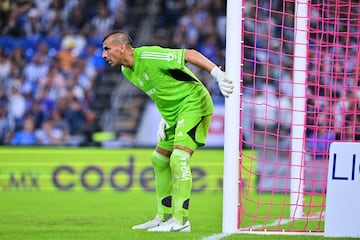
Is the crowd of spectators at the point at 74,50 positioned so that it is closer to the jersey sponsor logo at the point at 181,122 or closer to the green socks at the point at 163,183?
the green socks at the point at 163,183

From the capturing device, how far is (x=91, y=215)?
11469 mm

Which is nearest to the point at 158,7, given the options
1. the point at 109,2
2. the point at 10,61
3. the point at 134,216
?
the point at 109,2

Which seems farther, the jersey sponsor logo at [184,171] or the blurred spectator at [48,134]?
the blurred spectator at [48,134]

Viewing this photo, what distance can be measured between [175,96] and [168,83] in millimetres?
143

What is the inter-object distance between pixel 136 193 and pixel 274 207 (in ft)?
13.6

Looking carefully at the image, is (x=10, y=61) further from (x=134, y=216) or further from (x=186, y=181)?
(x=186, y=181)

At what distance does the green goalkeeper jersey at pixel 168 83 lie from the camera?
8.95 meters

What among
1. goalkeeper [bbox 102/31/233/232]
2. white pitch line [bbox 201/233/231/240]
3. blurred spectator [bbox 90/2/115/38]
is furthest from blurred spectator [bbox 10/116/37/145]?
white pitch line [bbox 201/233/231/240]

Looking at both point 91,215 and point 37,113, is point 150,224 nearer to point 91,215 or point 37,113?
point 91,215

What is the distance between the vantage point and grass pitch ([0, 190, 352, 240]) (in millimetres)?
8484

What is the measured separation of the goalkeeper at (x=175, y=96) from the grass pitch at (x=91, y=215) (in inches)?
13.8

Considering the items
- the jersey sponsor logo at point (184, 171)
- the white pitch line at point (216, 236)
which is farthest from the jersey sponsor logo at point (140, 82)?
the white pitch line at point (216, 236)

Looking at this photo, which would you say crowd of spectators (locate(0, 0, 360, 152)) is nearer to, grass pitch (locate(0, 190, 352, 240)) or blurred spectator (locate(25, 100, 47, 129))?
blurred spectator (locate(25, 100, 47, 129))

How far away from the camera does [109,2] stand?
23.9m
